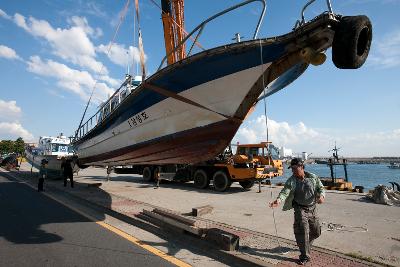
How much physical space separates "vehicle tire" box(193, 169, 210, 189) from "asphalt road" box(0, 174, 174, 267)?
7435 millimetres

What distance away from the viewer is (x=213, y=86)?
25.2 ft

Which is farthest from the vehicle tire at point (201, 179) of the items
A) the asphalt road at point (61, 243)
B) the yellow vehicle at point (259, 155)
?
the asphalt road at point (61, 243)

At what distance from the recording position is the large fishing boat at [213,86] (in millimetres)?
5340

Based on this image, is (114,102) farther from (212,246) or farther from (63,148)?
(63,148)

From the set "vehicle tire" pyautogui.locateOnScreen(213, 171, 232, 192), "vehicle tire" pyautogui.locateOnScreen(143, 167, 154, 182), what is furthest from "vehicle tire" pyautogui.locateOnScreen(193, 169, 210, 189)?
"vehicle tire" pyautogui.locateOnScreen(143, 167, 154, 182)

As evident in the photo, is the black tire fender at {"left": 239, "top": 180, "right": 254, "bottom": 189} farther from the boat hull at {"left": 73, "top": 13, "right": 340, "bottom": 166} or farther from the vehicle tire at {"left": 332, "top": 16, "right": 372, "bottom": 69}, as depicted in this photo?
the vehicle tire at {"left": 332, "top": 16, "right": 372, "bottom": 69}

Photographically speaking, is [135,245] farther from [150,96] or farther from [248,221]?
[150,96]

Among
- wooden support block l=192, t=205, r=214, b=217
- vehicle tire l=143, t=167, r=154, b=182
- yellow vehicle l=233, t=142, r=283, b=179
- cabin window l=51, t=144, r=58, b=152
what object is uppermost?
cabin window l=51, t=144, r=58, b=152

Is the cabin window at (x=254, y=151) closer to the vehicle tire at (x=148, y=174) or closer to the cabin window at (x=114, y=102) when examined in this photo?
the vehicle tire at (x=148, y=174)

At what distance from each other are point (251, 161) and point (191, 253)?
8.91m

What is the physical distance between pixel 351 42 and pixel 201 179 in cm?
1068

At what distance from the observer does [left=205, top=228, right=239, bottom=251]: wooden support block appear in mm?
4812

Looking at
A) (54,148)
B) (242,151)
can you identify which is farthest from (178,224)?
(54,148)

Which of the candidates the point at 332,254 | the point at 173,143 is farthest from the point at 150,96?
the point at 332,254
